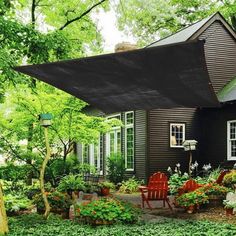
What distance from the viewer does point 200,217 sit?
9.48m

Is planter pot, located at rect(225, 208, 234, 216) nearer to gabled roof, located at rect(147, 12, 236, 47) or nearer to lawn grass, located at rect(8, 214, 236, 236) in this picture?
lawn grass, located at rect(8, 214, 236, 236)

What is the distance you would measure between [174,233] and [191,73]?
245 centimetres

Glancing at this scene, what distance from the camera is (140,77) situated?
678 cm

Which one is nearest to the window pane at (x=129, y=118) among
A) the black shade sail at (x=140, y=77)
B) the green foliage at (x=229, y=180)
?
the green foliage at (x=229, y=180)

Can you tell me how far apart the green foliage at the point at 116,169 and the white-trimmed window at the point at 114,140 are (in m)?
0.82

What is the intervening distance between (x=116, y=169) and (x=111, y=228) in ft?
35.7

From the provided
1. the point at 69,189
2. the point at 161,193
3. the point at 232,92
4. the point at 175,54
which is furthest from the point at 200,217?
the point at 232,92

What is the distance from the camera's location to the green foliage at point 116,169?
18.2 metres

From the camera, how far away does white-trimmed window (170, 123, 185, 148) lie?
17.7 m

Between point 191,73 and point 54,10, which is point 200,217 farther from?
point 54,10

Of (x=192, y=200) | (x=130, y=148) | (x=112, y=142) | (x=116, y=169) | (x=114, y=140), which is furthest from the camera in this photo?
(x=112, y=142)

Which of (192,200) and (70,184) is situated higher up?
Answer: (70,184)

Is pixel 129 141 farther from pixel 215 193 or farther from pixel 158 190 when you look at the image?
pixel 215 193

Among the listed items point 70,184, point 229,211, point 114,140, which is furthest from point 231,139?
point 229,211
